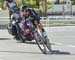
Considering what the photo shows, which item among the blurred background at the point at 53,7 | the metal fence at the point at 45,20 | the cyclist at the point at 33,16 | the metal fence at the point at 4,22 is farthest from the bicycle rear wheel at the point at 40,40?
the blurred background at the point at 53,7

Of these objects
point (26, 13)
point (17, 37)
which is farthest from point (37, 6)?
point (26, 13)

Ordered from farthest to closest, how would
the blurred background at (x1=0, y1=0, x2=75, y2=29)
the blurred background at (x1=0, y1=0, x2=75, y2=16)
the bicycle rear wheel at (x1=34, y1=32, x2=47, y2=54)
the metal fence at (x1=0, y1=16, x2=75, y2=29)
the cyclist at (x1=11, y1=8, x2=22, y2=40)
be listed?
the blurred background at (x1=0, y1=0, x2=75, y2=16)
the blurred background at (x1=0, y1=0, x2=75, y2=29)
the metal fence at (x1=0, y1=16, x2=75, y2=29)
the cyclist at (x1=11, y1=8, x2=22, y2=40)
the bicycle rear wheel at (x1=34, y1=32, x2=47, y2=54)

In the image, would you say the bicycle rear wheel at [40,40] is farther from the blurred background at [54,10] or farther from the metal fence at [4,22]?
the blurred background at [54,10]

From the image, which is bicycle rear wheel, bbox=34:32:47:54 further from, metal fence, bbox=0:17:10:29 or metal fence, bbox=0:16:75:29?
metal fence, bbox=0:16:75:29

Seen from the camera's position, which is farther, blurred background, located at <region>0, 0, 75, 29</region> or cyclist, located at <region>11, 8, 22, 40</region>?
blurred background, located at <region>0, 0, 75, 29</region>

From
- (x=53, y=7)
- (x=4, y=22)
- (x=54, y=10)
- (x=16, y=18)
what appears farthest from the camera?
(x=53, y=7)

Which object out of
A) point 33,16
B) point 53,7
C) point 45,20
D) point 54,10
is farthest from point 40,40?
point 53,7

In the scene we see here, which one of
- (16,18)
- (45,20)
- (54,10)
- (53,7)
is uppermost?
(16,18)

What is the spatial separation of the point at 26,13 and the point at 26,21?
3.47ft

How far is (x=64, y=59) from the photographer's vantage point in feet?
40.3

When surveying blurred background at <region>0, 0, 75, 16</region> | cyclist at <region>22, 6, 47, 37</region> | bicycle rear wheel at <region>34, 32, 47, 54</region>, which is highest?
cyclist at <region>22, 6, 47, 37</region>

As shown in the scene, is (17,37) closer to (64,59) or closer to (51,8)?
(64,59)

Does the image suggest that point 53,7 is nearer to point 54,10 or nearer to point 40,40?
→ point 54,10

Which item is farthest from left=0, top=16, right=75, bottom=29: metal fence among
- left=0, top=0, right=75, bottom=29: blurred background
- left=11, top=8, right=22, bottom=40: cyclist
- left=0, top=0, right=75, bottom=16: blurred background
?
left=0, top=0, right=75, bottom=16: blurred background
